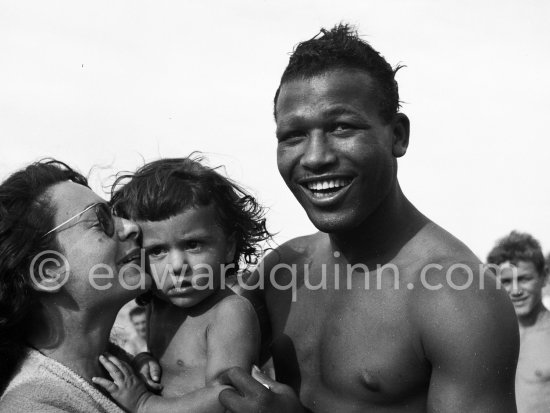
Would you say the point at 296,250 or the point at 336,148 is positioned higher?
the point at 336,148

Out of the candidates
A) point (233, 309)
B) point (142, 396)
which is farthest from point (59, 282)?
point (233, 309)

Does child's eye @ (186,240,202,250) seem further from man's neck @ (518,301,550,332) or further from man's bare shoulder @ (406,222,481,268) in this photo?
man's neck @ (518,301,550,332)

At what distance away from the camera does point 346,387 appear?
10.6ft

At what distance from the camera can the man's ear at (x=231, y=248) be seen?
3.72 m

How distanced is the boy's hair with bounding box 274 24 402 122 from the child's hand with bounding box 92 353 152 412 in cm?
125

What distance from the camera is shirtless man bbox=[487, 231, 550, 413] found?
7.57m

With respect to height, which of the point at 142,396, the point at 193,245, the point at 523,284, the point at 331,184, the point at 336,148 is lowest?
the point at 523,284

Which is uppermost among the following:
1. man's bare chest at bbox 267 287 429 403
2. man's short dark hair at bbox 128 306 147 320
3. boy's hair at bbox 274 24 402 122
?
boy's hair at bbox 274 24 402 122

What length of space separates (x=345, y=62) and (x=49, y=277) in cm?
137

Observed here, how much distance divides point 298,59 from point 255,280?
1.00 metres

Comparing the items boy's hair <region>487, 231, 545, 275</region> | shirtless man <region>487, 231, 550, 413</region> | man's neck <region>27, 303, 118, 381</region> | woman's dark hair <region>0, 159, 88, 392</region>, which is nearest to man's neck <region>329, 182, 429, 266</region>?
man's neck <region>27, 303, 118, 381</region>

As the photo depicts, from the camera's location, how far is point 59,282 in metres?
3.17

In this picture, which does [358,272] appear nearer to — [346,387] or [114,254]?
[346,387]

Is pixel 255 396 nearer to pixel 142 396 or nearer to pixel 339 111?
pixel 142 396
